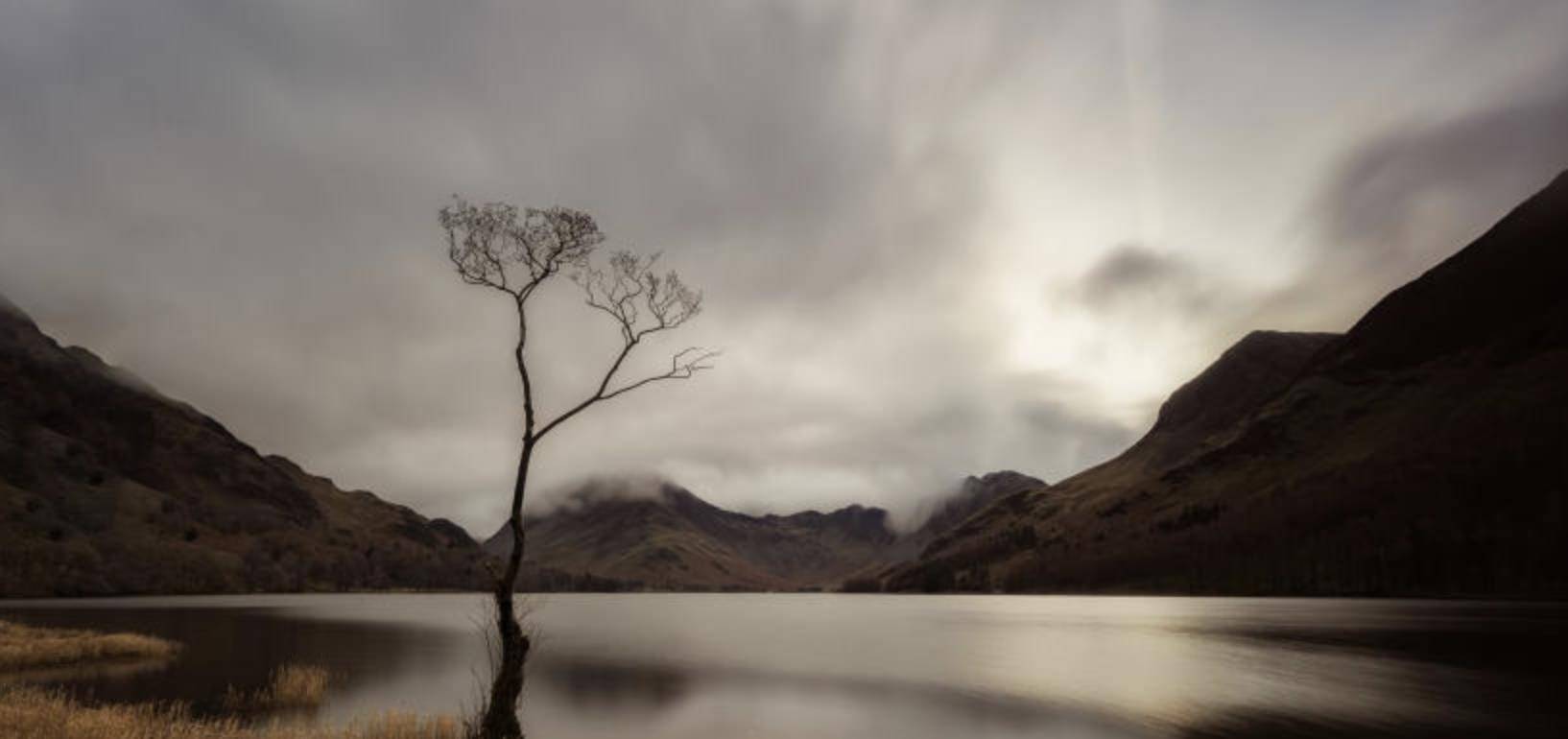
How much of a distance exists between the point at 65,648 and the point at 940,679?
68.1 m

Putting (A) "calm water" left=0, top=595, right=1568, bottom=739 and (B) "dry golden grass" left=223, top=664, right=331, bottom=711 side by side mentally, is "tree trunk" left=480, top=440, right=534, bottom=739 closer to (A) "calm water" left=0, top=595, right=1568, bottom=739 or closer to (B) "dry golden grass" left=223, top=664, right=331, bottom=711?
(A) "calm water" left=0, top=595, right=1568, bottom=739

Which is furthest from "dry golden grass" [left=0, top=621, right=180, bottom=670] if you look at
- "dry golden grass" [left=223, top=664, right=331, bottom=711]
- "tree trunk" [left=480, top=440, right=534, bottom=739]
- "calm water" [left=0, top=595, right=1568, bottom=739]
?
"tree trunk" [left=480, top=440, right=534, bottom=739]

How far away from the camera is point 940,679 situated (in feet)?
232

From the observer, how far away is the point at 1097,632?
128 meters

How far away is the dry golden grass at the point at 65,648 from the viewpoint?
197 feet

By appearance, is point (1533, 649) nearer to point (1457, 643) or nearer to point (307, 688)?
point (1457, 643)

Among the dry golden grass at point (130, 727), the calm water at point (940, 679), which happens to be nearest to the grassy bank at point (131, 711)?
the dry golden grass at point (130, 727)

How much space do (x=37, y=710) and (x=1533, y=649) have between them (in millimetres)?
113231

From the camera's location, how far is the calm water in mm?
47969

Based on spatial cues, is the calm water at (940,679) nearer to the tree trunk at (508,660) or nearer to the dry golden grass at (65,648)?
the dry golden grass at (65,648)

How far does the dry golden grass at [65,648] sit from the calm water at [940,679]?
4.13 meters

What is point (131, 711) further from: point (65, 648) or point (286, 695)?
point (65, 648)

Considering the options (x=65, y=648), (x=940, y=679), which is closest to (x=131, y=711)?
(x=65, y=648)

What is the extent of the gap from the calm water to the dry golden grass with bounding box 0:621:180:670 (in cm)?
413
